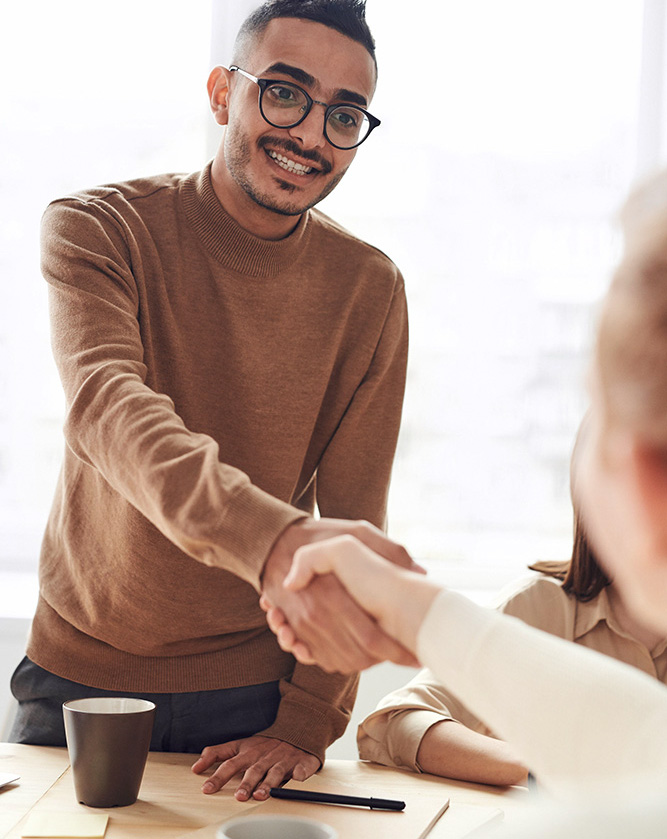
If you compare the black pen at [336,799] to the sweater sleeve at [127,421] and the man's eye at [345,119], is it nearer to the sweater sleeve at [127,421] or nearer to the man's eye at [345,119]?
the sweater sleeve at [127,421]

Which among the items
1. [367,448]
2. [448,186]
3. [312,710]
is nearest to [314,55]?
[367,448]

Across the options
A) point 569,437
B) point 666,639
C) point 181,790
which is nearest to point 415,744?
point 181,790

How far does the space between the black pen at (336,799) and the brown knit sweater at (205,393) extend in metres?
0.21

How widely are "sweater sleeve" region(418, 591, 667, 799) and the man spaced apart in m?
0.51

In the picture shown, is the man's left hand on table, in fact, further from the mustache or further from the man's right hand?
the mustache

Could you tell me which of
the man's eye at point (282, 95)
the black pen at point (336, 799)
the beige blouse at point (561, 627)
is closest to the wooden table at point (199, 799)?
the black pen at point (336, 799)

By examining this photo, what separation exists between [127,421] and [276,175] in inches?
24.3

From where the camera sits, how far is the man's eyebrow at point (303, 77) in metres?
1.64

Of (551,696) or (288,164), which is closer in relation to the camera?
(551,696)

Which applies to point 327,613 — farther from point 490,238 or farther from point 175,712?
point 490,238

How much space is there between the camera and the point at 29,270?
114 inches

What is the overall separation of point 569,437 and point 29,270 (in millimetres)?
1775

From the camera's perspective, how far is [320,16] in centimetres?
168

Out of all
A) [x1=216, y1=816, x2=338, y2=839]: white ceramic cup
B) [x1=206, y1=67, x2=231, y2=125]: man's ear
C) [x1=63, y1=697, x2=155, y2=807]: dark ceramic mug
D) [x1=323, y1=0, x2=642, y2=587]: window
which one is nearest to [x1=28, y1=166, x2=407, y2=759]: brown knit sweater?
[x1=206, y1=67, x2=231, y2=125]: man's ear
